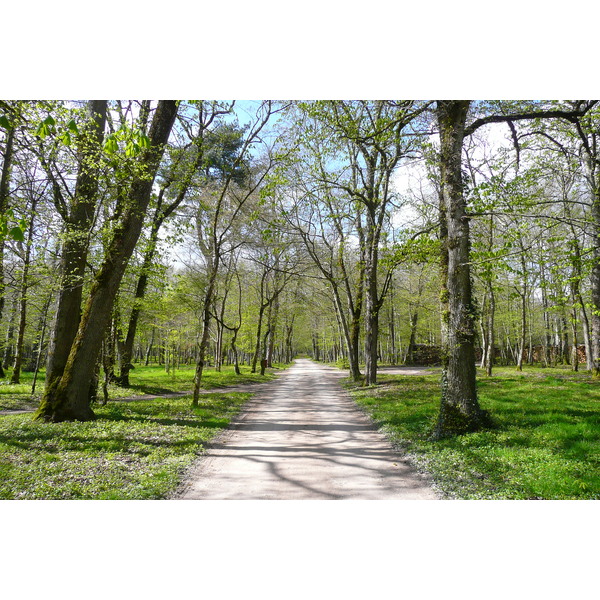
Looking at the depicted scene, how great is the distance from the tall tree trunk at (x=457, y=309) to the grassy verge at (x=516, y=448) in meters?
0.47

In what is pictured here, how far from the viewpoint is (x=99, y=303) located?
857cm

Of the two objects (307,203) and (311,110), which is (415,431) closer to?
(311,110)

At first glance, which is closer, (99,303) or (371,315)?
(99,303)

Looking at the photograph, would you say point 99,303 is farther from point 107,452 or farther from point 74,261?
point 107,452

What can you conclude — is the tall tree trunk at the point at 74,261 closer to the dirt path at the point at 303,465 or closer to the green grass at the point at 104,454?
the green grass at the point at 104,454

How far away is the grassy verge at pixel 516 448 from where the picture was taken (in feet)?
15.0

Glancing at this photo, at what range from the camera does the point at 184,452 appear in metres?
6.42

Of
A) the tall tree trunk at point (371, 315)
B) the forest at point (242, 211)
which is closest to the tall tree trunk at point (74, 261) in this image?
the forest at point (242, 211)

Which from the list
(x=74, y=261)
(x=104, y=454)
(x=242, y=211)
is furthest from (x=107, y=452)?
(x=242, y=211)

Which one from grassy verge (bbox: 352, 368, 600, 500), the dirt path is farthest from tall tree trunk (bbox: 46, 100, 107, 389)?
grassy verge (bbox: 352, 368, 600, 500)

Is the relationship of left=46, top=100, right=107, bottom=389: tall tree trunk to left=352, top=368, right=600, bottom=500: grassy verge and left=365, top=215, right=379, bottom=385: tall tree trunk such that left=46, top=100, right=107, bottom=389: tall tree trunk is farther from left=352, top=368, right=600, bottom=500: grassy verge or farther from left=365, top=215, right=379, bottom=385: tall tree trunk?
left=365, top=215, right=379, bottom=385: tall tree trunk

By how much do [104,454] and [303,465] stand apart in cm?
331

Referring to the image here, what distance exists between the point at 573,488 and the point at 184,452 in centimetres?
570

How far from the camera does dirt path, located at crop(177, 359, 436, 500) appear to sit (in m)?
4.73
